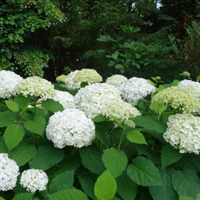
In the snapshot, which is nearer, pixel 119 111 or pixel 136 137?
pixel 136 137

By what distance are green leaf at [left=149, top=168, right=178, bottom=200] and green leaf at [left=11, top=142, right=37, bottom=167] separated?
595 mm

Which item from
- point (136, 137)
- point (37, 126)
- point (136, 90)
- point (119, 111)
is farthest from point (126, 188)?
point (136, 90)

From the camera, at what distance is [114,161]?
1225mm

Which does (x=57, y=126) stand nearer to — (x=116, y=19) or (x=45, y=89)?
(x=45, y=89)

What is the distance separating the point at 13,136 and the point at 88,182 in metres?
0.42

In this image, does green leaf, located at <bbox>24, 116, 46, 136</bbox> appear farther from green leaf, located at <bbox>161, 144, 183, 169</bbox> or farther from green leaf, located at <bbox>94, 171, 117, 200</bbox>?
green leaf, located at <bbox>161, 144, 183, 169</bbox>

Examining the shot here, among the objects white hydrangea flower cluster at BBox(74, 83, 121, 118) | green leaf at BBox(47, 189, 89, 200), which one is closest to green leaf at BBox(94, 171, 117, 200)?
green leaf at BBox(47, 189, 89, 200)

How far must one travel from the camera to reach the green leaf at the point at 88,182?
4.23ft

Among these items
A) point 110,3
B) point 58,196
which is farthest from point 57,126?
point 110,3

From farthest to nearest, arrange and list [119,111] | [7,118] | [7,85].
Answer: [7,85] < [7,118] < [119,111]

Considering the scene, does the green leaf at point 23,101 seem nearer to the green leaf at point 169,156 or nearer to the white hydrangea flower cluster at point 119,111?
the white hydrangea flower cluster at point 119,111

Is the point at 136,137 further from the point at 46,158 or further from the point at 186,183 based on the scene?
the point at 46,158

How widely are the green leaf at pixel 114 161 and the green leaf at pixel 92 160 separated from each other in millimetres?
109

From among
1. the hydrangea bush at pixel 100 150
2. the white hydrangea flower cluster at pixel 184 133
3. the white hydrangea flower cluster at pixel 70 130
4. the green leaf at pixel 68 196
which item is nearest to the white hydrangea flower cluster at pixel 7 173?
the hydrangea bush at pixel 100 150
